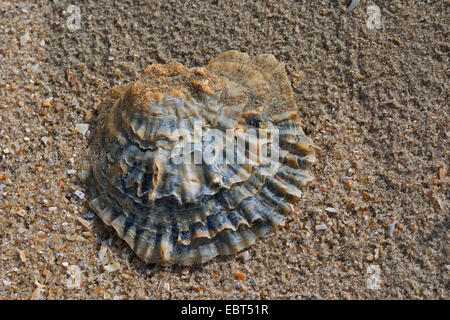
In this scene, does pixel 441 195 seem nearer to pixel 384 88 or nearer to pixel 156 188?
pixel 384 88

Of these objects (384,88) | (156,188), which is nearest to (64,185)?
(156,188)

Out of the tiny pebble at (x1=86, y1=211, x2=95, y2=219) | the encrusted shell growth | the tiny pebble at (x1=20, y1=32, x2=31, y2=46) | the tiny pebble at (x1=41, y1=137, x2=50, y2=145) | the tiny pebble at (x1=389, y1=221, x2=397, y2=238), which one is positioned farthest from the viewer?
the tiny pebble at (x1=20, y1=32, x2=31, y2=46)

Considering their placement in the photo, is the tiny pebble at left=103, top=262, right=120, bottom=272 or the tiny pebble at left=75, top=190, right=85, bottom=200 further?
the tiny pebble at left=75, top=190, right=85, bottom=200

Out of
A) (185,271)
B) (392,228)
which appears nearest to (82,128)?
(185,271)

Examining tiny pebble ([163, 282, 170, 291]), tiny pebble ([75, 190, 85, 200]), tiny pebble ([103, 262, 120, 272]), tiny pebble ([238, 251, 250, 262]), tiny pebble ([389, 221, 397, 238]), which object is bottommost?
tiny pebble ([163, 282, 170, 291])

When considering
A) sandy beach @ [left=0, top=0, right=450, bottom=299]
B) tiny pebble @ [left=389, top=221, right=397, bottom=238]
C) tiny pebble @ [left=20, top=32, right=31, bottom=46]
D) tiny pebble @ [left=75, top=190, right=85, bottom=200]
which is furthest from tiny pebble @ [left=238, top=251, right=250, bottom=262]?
tiny pebble @ [left=20, top=32, right=31, bottom=46]

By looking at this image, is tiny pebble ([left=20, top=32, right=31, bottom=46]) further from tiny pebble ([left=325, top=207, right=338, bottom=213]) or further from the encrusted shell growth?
tiny pebble ([left=325, top=207, right=338, bottom=213])

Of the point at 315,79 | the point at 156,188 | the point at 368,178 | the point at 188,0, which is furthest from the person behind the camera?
the point at 188,0

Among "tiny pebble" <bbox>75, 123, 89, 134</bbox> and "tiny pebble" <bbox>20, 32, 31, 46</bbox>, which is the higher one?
"tiny pebble" <bbox>20, 32, 31, 46</bbox>
